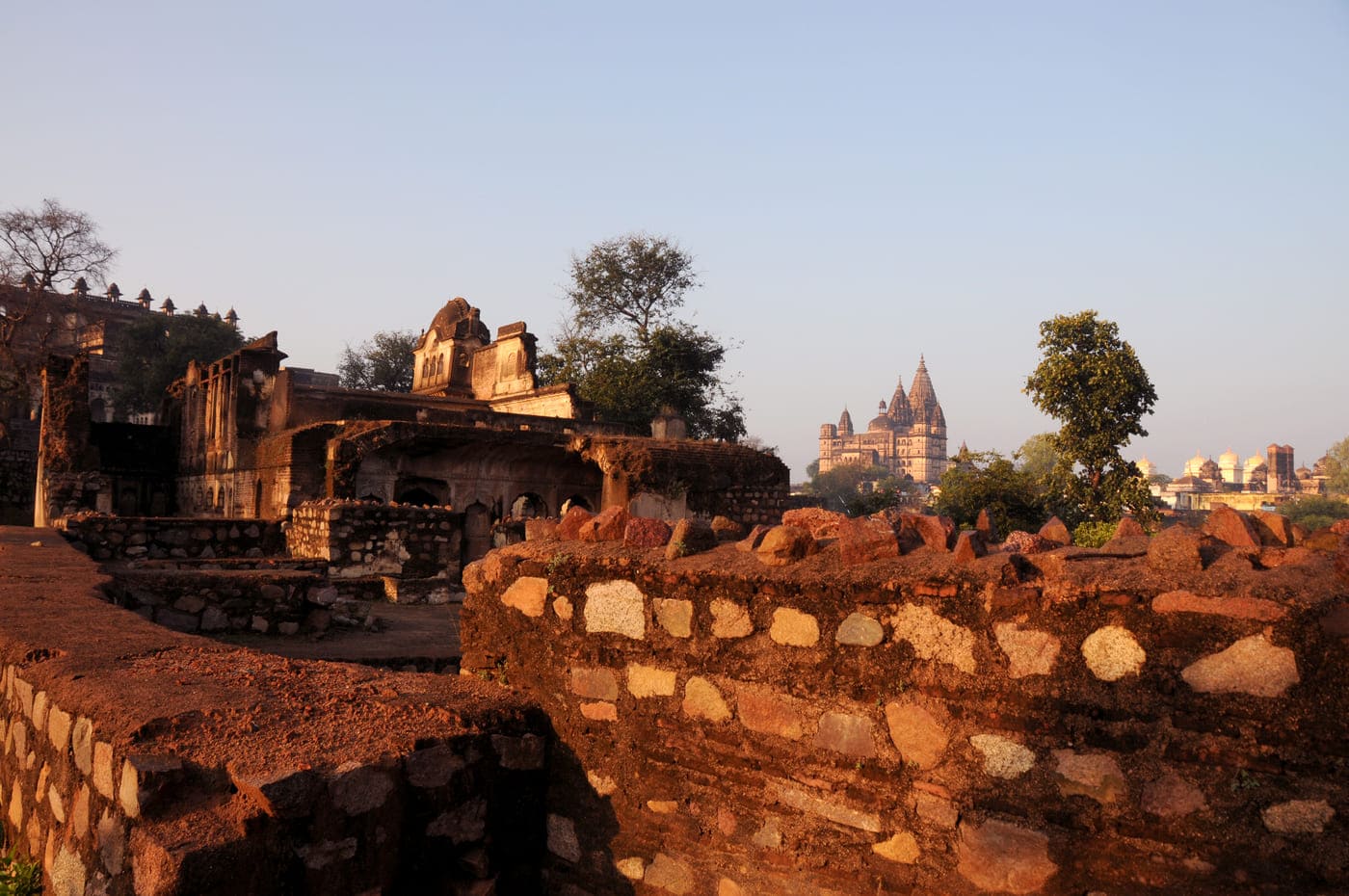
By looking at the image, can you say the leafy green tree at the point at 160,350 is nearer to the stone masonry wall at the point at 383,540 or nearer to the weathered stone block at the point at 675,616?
the stone masonry wall at the point at 383,540

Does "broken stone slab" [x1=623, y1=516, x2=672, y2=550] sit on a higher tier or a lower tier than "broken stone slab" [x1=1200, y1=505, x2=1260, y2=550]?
lower

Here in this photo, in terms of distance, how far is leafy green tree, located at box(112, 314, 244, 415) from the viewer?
121 feet

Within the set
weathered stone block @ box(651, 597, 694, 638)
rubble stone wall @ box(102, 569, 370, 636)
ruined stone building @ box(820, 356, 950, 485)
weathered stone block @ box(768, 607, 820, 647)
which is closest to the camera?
weathered stone block @ box(768, 607, 820, 647)

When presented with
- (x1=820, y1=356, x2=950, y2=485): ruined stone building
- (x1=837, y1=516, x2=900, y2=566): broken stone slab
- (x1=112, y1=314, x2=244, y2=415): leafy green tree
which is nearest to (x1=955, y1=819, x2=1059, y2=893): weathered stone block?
(x1=837, y1=516, x2=900, y2=566): broken stone slab

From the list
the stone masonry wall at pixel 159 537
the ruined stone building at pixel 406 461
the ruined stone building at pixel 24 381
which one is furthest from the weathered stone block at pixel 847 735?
the ruined stone building at pixel 24 381

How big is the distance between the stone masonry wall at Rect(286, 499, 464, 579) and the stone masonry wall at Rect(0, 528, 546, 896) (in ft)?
22.3

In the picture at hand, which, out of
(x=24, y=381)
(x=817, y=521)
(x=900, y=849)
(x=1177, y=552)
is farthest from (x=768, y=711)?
(x=24, y=381)

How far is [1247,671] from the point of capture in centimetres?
207

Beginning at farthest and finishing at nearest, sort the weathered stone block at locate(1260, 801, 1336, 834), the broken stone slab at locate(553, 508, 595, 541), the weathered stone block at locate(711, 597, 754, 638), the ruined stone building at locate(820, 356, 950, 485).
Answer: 1. the ruined stone building at locate(820, 356, 950, 485)
2. the broken stone slab at locate(553, 508, 595, 541)
3. the weathered stone block at locate(711, 597, 754, 638)
4. the weathered stone block at locate(1260, 801, 1336, 834)

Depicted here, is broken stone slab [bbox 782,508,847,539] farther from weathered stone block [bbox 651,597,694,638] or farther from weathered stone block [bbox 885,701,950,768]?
weathered stone block [bbox 885,701,950,768]

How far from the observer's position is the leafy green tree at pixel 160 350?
121 feet

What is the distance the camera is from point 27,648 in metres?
3.36

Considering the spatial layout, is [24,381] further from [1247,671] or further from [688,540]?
[1247,671]

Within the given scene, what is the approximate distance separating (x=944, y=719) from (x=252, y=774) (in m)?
1.78
